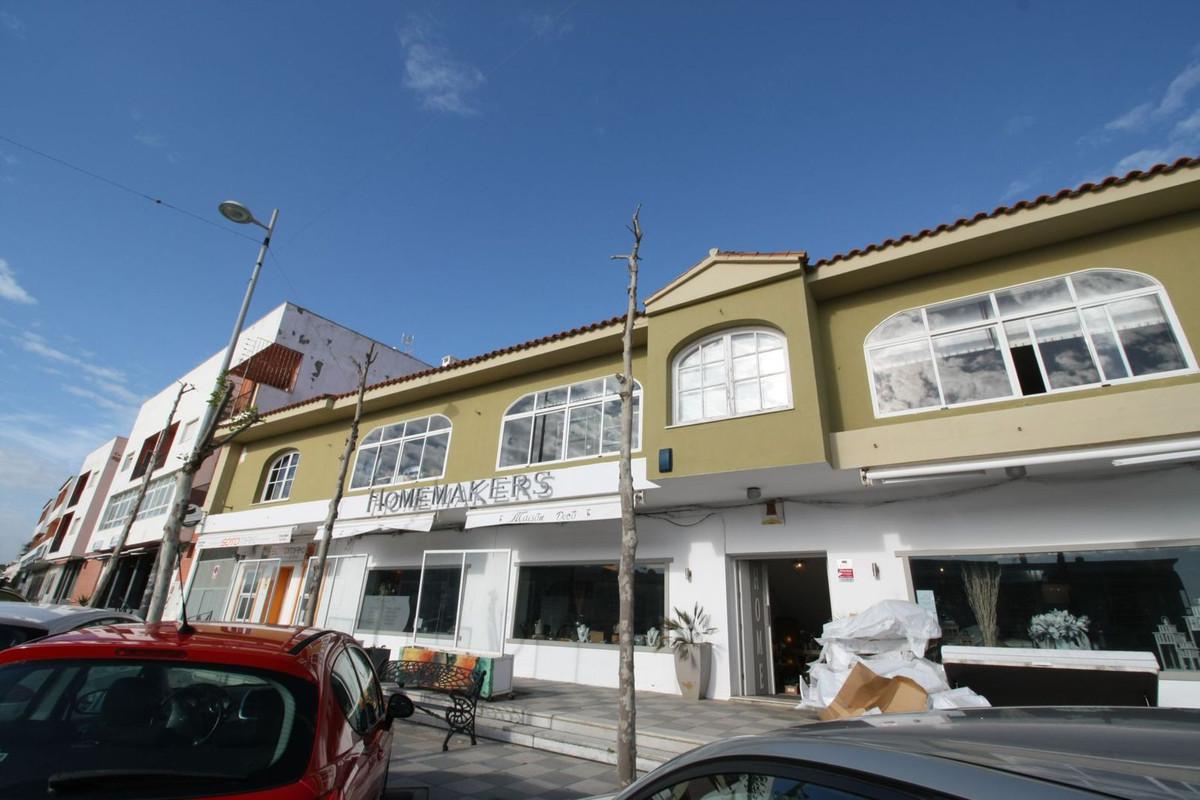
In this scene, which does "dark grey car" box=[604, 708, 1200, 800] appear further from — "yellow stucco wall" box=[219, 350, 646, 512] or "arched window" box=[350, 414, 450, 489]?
"arched window" box=[350, 414, 450, 489]

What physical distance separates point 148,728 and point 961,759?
2946 millimetres

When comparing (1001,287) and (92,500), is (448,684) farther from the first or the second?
(92,500)

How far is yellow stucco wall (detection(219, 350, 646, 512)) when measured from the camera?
12.6 meters

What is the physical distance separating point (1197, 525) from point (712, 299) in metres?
7.07

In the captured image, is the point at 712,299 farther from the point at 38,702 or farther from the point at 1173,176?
the point at 38,702

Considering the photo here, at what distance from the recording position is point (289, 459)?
59.2 feet

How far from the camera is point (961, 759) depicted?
4.09 feet

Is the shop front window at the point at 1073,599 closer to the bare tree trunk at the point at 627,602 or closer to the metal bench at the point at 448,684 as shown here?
the bare tree trunk at the point at 627,602

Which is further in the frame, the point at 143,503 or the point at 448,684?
the point at 143,503

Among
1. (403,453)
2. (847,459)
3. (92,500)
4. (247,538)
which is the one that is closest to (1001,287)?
(847,459)

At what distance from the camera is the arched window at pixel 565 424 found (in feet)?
37.2

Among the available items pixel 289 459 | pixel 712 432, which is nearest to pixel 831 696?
pixel 712 432

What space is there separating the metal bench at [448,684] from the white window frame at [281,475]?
34.3 ft

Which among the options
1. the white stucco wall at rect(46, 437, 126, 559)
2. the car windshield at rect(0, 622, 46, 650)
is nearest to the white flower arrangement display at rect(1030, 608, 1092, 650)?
the car windshield at rect(0, 622, 46, 650)
